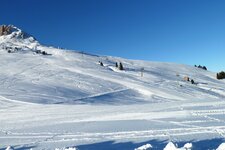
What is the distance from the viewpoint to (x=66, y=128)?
1603 cm

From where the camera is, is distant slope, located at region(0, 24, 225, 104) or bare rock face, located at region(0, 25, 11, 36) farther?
bare rock face, located at region(0, 25, 11, 36)

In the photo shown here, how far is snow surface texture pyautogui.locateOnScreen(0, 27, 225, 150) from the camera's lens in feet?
43.1

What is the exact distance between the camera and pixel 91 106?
27938 millimetres

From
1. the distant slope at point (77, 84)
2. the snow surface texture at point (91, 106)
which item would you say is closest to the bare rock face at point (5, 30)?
the snow surface texture at point (91, 106)

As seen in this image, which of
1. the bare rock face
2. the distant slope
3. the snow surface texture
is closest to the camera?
the snow surface texture

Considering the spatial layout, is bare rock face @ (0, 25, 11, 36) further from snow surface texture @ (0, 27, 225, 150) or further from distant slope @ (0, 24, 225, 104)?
distant slope @ (0, 24, 225, 104)

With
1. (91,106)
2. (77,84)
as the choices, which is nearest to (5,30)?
(77,84)

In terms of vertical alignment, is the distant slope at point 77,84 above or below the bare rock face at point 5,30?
below

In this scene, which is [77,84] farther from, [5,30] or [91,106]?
[5,30]

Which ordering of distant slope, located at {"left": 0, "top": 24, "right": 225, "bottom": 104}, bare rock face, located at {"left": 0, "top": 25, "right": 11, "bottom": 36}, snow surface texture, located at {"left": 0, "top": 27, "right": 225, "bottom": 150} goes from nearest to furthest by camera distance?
1. snow surface texture, located at {"left": 0, "top": 27, "right": 225, "bottom": 150}
2. distant slope, located at {"left": 0, "top": 24, "right": 225, "bottom": 104}
3. bare rock face, located at {"left": 0, "top": 25, "right": 11, "bottom": 36}

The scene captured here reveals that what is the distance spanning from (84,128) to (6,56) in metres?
52.0

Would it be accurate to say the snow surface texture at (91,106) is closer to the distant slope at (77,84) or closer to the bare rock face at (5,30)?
the distant slope at (77,84)

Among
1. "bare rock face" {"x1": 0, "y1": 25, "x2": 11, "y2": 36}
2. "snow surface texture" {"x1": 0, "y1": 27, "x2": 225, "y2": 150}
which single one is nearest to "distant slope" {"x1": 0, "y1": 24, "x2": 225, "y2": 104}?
"snow surface texture" {"x1": 0, "y1": 27, "x2": 225, "y2": 150}

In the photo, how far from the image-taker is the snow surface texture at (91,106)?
517 inches
